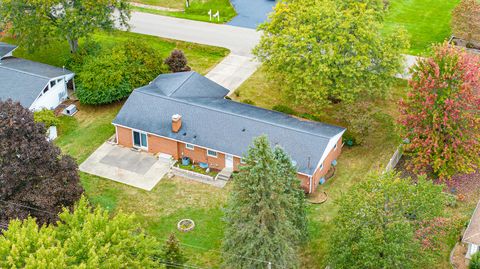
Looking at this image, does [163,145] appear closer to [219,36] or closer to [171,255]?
[171,255]

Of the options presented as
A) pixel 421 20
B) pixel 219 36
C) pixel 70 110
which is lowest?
pixel 70 110

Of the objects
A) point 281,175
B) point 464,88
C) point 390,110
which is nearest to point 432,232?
point 281,175

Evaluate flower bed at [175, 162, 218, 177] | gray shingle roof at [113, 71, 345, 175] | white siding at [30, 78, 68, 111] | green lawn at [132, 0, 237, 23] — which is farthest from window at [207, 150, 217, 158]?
green lawn at [132, 0, 237, 23]

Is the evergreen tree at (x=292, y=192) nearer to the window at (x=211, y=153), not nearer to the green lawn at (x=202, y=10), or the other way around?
the window at (x=211, y=153)

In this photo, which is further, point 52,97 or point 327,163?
point 52,97

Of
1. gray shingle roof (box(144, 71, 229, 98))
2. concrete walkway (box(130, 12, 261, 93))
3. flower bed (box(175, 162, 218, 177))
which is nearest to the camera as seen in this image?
flower bed (box(175, 162, 218, 177))

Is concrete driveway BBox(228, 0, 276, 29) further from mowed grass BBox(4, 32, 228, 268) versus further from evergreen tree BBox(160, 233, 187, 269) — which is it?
evergreen tree BBox(160, 233, 187, 269)

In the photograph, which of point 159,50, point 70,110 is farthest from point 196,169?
point 159,50
